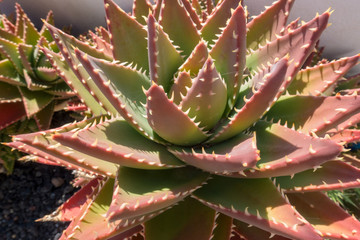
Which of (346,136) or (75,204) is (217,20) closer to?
(346,136)

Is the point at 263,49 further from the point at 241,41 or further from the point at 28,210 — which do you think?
the point at 28,210

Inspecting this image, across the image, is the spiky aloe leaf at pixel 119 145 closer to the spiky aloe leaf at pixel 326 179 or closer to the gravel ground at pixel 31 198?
the spiky aloe leaf at pixel 326 179

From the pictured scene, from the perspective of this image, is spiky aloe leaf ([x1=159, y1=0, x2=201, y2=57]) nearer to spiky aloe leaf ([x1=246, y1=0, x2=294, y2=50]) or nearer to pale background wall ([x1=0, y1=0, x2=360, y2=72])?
spiky aloe leaf ([x1=246, y1=0, x2=294, y2=50])

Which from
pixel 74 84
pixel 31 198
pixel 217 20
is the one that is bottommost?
pixel 31 198

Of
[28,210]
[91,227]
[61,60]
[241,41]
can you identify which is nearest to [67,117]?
[28,210]

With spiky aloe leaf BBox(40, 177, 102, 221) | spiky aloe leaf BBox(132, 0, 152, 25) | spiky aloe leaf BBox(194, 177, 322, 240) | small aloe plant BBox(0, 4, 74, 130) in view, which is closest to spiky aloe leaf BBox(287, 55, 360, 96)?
spiky aloe leaf BBox(194, 177, 322, 240)

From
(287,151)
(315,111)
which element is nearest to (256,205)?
(287,151)
